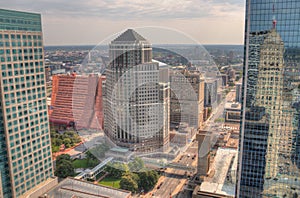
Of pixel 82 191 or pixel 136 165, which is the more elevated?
pixel 82 191

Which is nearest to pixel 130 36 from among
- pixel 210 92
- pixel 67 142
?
pixel 67 142

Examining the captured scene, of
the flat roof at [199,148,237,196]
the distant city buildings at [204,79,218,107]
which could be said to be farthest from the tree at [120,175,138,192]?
the distant city buildings at [204,79,218,107]

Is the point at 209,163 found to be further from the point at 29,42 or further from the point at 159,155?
the point at 29,42

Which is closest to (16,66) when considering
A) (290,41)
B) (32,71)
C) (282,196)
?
(32,71)

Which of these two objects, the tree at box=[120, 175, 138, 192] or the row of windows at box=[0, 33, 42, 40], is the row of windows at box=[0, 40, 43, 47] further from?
the tree at box=[120, 175, 138, 192]

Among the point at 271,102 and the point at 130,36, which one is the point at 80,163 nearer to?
the point at 130,36
